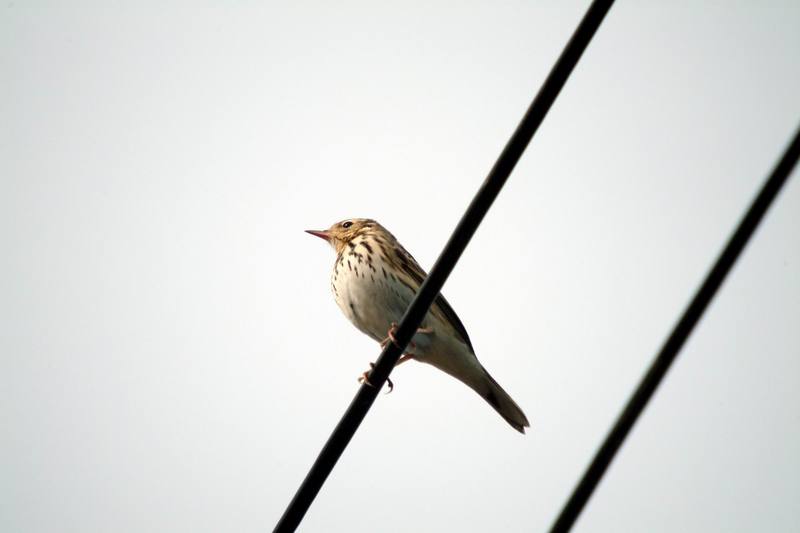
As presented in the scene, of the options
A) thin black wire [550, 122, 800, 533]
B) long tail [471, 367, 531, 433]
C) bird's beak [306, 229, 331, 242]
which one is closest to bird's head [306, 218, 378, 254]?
bird's beak [306, 229, 331, 242]

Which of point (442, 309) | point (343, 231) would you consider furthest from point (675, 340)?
point (343, 231)

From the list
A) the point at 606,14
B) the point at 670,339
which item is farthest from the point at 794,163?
the point at 606,14

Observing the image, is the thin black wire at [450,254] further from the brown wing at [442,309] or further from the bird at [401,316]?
the brown wing at [442,309]

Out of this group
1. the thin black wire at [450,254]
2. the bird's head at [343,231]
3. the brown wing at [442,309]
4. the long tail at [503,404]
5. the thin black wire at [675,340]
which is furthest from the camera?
the bird's head at [343,231]

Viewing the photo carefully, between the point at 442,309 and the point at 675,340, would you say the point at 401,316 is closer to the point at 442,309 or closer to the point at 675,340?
the point at 442,309

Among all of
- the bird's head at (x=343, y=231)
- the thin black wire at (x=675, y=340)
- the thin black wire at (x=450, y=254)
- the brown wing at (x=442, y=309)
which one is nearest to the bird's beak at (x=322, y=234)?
the bird's head at (x=343, y=231)

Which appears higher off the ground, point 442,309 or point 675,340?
point 442,309

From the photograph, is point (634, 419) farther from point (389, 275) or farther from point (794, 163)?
point (389, 275)
